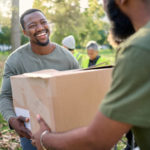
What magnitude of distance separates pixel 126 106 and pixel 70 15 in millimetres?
17413

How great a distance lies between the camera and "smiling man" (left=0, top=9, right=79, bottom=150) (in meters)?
2.08

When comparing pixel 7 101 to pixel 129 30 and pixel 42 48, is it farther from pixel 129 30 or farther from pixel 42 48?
pixel 129 30

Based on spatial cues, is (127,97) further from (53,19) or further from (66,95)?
(53,19)

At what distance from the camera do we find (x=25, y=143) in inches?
84.0

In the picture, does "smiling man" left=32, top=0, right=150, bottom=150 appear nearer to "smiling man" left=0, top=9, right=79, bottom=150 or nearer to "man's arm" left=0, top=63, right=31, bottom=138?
"man's arm" left=0, top=63, right=31, bottom=138

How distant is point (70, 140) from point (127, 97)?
34 centimetres

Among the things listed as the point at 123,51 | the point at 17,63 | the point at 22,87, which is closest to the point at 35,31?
the point at 17,63

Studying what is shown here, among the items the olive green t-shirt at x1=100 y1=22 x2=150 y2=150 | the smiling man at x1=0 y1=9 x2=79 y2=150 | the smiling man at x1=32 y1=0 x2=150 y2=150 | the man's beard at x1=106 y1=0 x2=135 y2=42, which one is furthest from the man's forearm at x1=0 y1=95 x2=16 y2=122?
the olive green t-shirt at x1=100 y1=22 x2=150 y2=150

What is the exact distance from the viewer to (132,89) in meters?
0.82

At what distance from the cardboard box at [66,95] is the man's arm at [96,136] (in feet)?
0.60

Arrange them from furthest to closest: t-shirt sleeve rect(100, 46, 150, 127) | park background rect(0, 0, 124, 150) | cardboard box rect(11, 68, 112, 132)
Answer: park background rect(0, 0, 124, 150), cardboard box rect(11, 68, 112, 132), t-shirt sleeve rect(100, 46, 150, 127)

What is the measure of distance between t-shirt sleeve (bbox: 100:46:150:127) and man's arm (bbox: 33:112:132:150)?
4 cm

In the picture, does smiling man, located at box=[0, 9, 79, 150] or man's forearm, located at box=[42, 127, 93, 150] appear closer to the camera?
man's forearm, located at box=[42, 127, 93, 150]

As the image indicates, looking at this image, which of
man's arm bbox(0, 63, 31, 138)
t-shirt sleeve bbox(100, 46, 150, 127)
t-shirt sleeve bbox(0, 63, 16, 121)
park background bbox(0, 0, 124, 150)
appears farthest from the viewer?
park background bbox(0, 0, 124, 150)
